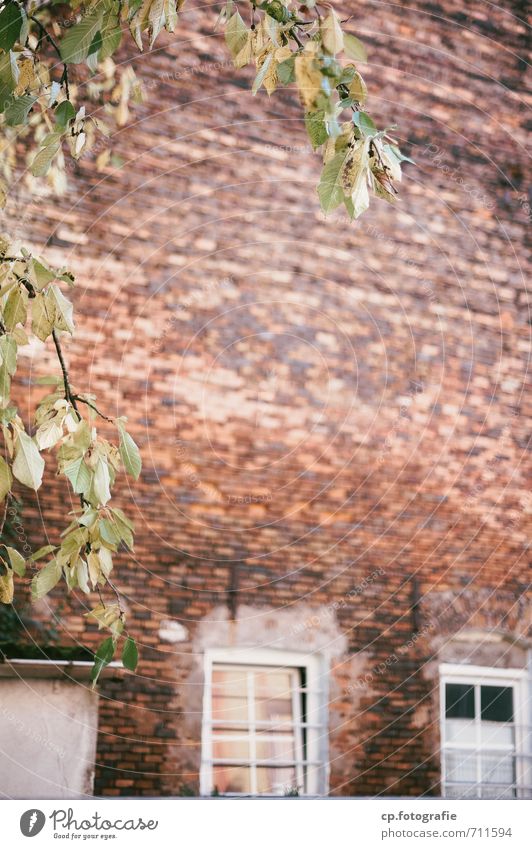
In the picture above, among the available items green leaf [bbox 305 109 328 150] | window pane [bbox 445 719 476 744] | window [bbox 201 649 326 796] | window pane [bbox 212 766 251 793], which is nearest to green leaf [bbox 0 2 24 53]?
green leaf [bbox 305 109 328 150]

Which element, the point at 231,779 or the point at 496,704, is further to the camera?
the point at 496,704

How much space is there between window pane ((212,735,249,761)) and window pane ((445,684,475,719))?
880mm

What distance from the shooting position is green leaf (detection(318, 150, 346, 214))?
1675 mm

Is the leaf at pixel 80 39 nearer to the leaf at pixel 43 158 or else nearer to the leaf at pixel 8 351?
the leaf at pixel 43 158

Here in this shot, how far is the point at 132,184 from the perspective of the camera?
370 centimetres

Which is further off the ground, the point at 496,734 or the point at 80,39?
the point at 80,39

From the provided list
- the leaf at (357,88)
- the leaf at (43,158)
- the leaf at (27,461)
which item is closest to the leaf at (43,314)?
the leaf at (27,461)

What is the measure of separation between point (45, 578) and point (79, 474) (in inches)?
9.3

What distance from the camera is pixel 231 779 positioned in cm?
344

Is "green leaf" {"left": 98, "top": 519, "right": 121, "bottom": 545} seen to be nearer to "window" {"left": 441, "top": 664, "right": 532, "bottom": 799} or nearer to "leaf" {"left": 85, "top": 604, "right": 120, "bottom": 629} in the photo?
"leaf" {"left": 85, "top": 604, "right": 120, "bottom": 629}

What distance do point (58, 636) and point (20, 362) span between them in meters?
0.98

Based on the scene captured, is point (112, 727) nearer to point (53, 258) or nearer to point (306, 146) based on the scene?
point (53, 258)

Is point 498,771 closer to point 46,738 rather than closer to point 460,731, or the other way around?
point 460,731

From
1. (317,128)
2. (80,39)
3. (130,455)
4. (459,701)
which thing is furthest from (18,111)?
(459,701)
